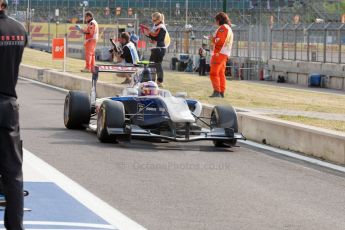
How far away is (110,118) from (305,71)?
26.4 m

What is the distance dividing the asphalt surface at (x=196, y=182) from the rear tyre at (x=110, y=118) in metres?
0.14

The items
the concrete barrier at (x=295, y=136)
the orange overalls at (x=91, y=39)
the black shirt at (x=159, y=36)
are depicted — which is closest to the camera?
the concrete barrier at (x=295, y=136)

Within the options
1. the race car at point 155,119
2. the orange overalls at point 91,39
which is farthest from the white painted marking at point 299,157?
the orange overalls at point 91,39

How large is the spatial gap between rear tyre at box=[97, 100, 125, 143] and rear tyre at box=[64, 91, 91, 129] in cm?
138

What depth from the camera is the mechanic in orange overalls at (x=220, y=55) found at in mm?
21422

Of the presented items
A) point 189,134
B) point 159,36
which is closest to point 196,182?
point 189,134

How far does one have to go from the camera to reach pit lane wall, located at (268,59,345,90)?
3697 centimetres

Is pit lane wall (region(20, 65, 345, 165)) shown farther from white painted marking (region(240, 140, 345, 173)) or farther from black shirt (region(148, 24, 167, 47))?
black shirt (region(148, 24, 167, 47))

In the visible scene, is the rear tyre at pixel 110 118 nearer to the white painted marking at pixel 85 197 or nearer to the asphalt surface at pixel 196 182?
the asphalt surface at pixel 196 182

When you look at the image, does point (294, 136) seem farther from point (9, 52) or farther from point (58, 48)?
point (58, 48)

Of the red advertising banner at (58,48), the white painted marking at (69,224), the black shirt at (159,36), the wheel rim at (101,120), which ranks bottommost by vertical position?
the white painted marking at (69,224)

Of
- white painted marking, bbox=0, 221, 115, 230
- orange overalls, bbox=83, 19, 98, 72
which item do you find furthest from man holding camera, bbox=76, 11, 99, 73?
white painted marking, bbox=0, 221, 115, 230

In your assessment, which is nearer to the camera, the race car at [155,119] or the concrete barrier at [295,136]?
the concrete barrier at [295,136]

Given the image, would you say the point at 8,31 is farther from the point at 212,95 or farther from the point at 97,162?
the point at 212,95
